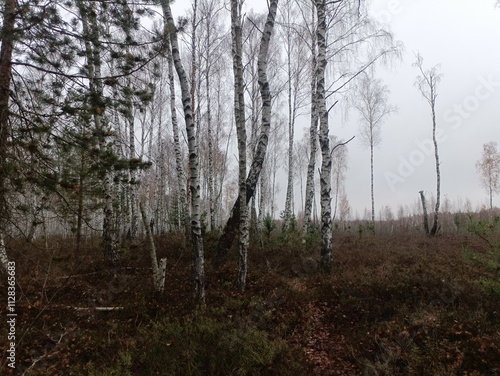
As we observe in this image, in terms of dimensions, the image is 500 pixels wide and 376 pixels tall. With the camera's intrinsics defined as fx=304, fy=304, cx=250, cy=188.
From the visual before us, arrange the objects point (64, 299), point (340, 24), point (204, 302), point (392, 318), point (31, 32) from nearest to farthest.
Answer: point (31, 32)
point (392, 318)
point (204, 302)
point (64, 299)
point (340, 24)

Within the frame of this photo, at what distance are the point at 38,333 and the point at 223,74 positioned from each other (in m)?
16.8

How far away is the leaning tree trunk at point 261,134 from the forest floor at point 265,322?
632mm

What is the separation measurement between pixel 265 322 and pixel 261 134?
14.8ft

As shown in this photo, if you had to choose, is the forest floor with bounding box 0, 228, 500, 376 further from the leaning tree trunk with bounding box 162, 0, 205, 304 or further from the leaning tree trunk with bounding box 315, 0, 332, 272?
the leaning tree trunk with bounding box 315, 0, 332, 272

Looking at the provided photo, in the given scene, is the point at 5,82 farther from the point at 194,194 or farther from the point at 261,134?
the point at 261,134

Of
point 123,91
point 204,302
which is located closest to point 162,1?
point 123,91

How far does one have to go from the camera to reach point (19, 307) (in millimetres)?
5762

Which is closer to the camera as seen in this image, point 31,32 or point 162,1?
point 31,32

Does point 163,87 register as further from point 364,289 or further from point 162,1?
point 364,289

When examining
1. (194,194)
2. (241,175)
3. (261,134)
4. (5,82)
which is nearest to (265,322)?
(194,194)

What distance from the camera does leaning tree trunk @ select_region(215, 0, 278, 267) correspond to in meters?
7.18

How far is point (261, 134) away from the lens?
793cm

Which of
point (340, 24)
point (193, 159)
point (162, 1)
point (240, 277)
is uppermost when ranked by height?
point (340, 24)

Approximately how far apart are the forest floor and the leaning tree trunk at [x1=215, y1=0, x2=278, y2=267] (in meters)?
0.63
